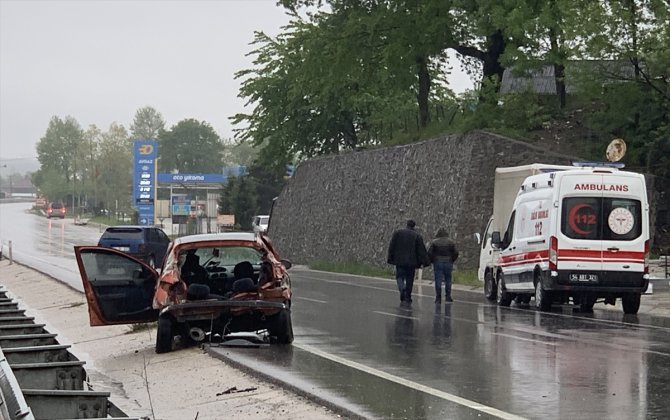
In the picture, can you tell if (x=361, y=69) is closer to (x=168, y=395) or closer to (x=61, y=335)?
(x=61, y=335)

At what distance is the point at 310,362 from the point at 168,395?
210 cm

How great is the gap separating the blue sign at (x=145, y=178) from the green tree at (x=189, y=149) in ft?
230

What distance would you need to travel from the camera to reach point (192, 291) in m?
16.5

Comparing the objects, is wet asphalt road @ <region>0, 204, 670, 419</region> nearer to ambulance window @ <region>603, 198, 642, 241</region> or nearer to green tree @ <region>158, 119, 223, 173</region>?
ambulance window @ <region>603, 198, 642, 241</region>

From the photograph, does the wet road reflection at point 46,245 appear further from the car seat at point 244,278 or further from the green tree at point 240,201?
the car seat at point 244,278

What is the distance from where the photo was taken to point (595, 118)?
3891cm

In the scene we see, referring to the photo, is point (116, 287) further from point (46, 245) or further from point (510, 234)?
point (46, 245)

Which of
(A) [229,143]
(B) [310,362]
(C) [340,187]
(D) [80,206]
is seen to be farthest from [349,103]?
(A) [229,143]

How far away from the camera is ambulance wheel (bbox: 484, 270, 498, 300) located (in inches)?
1103

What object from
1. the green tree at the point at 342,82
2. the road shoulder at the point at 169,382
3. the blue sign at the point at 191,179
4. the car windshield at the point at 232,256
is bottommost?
the road shoulder at the point at 169,382

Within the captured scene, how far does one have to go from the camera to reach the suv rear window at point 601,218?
23188 mm

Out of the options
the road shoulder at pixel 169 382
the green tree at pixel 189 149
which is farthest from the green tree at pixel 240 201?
the green tree at pixel 189 149

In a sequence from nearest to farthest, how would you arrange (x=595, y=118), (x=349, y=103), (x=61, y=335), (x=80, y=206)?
(x=61, y=335) < (x=595, y=118) < (x=349, y=103) < (x=80, y=206)

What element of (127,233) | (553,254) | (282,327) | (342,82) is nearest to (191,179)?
(342,82)
